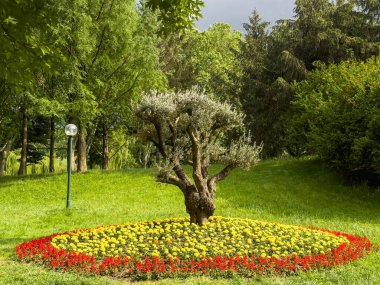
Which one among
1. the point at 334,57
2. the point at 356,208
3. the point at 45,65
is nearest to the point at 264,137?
the point at 334,57

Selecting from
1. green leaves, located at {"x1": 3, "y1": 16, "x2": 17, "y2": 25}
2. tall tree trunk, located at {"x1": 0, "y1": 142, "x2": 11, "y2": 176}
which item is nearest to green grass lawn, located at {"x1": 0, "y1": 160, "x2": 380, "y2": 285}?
green leaves, located at {"x1": 3, "y1": 16, "x2": 17, "y2": 25}

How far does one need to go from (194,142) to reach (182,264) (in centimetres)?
372

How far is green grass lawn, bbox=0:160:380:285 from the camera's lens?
7777mm

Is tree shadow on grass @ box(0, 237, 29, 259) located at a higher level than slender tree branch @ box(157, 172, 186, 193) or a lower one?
lower

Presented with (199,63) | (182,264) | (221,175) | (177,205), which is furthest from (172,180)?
(199,63)

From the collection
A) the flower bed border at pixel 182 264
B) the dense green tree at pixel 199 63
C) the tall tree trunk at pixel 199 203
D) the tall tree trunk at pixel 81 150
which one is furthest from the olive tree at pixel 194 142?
the dense green tree at pixel 199 63

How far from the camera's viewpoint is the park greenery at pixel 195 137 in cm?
809

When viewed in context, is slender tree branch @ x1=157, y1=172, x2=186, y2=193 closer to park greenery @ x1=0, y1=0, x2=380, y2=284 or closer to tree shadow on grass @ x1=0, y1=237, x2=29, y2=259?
park greenery @ x1=0, y1=0, x2=380, y2=284

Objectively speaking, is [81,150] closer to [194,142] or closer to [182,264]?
[194,142]

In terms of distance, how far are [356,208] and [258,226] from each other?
775cm

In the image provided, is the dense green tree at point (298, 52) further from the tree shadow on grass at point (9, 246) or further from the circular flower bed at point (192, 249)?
the tree shadow on grass at point (9, 246)

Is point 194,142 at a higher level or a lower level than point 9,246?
higher

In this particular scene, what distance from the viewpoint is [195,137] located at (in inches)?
433

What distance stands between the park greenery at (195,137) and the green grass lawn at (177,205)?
0.30 feet
